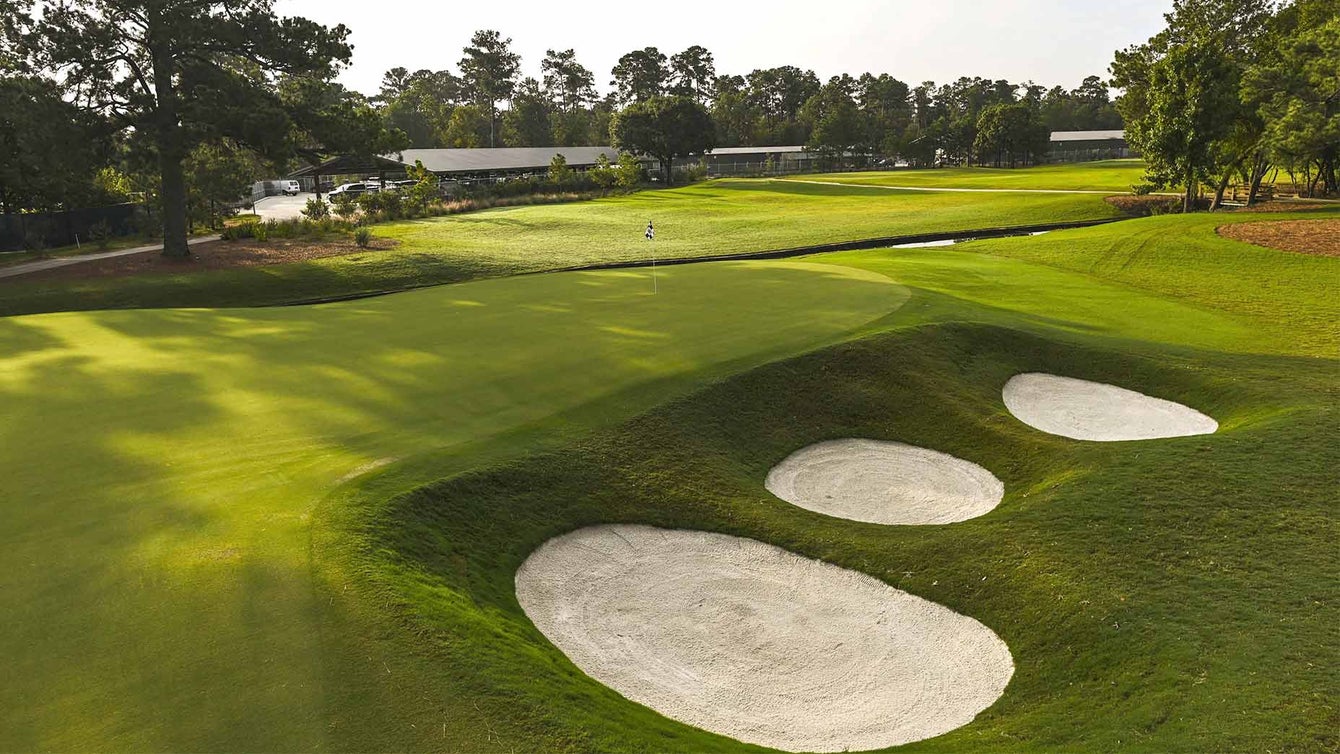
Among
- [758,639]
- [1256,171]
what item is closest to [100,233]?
[758,639]

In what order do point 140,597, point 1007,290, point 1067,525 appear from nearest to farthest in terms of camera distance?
point 140,597
point 1067,525
point 1007,290

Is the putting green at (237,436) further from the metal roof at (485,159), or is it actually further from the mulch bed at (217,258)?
the metal roof at (485,159)

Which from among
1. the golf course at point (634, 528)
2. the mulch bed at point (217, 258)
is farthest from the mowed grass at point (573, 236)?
the golf course at point (634, 528)

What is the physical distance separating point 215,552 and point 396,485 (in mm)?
2245

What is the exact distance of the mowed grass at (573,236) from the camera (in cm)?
2802

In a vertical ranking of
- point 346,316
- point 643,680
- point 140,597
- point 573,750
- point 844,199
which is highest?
point 844,199

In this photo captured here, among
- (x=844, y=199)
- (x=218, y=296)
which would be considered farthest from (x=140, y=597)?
(x=844, y=199)

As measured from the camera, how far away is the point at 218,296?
28031mm

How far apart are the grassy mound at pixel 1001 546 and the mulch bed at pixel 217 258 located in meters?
26.5

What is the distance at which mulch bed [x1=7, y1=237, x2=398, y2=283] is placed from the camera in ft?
98.0

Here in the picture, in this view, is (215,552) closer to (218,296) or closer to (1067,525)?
(1067,525)

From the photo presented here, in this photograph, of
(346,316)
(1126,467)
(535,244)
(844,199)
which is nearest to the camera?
(1126,467)

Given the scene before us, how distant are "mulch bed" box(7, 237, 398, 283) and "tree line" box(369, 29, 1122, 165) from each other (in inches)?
2189

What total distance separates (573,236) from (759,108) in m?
100.0
